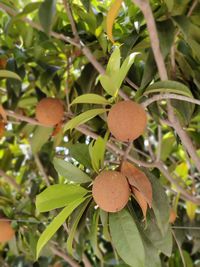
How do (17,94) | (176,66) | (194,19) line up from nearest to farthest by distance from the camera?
1. (194,19)
2. (176,66)
3. (17,94)

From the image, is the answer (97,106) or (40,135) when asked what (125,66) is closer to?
(97,106)

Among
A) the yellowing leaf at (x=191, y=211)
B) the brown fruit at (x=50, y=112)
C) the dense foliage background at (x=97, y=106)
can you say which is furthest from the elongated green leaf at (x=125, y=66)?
the yellowing leaf at (x=191, y=211)

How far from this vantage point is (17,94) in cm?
106

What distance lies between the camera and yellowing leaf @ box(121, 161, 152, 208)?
0.68 m

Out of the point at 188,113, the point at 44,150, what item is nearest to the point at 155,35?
the point at 188,113

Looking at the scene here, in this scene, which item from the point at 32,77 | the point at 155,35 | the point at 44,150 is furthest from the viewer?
the point at 44,150

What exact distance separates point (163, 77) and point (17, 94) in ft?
1.40

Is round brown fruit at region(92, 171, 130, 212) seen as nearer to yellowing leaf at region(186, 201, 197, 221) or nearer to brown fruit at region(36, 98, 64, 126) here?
brown fruit at region(36, 98, 64, 126)

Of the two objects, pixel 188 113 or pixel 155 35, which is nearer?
pixel 155 35

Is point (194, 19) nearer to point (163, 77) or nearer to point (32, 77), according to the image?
point (163, 77)

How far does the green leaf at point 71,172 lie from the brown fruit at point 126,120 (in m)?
0.10

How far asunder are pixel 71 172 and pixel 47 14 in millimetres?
252

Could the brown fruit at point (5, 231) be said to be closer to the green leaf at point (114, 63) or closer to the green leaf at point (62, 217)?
the green leaf at point (62, 217)

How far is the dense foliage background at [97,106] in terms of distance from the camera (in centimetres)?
73
